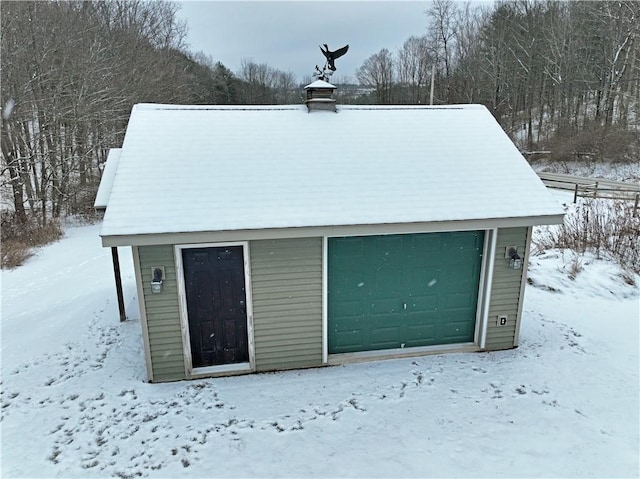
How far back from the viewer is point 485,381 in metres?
5.74

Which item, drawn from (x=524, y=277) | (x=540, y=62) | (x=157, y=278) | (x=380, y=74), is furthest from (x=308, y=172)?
(x=380, y=74)

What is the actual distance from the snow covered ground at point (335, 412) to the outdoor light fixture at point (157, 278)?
1.39 meters

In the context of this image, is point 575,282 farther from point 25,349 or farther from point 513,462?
point 25,349

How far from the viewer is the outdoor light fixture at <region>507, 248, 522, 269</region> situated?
6.11 metres

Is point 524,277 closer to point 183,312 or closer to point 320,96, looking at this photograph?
point 320,96

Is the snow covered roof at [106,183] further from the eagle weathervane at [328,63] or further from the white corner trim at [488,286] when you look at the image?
the white corner trim at [488,286]

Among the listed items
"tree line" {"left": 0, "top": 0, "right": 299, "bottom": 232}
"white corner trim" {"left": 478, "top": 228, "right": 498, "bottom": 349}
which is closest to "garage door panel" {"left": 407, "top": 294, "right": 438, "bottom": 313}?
"white corner trim" {"left": 478, "top": 228, "right": 498, "bottom": 349}

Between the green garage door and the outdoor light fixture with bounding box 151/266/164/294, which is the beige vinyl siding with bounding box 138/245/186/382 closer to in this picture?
the outdoor light fixture with bounding box 151/266/164/294

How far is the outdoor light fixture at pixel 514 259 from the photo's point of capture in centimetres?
611

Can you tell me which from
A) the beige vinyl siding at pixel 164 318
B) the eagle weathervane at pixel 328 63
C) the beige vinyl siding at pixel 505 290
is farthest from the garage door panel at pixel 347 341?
the eagle weathervane at pixel 328 63

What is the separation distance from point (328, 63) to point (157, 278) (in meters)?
5.45

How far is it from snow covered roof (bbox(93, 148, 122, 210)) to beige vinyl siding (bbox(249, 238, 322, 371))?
2.41m

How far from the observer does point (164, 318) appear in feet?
18.3

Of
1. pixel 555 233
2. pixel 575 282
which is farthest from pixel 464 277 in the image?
pixel 555 233
